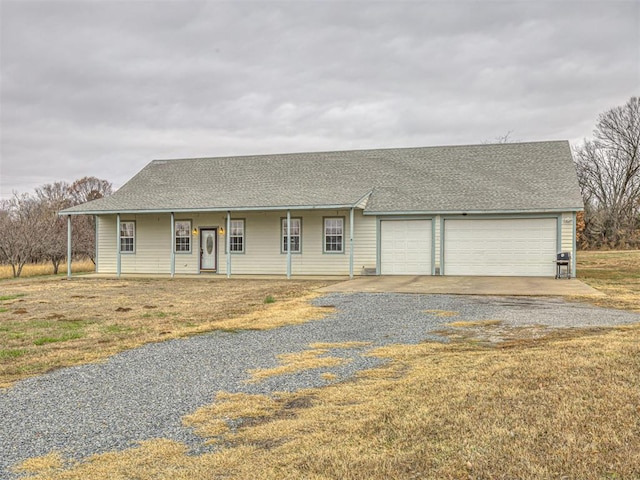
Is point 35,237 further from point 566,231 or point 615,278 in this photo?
point 615,278

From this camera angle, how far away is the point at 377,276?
20.9 meters

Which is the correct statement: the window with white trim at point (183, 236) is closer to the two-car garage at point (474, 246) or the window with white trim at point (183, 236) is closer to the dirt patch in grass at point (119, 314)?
the dirt patch in grass at point (119, 314)

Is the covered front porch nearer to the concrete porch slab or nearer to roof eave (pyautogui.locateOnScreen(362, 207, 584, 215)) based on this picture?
roof eave (pyautogui.locateOnScreen(362, 207, 584, 215))

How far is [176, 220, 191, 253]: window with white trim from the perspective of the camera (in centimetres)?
2345

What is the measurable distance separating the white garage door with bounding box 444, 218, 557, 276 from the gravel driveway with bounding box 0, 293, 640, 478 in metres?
8.64

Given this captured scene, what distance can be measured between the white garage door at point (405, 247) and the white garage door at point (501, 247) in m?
0.75

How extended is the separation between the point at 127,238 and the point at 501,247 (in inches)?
592

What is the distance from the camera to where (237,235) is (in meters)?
23.1

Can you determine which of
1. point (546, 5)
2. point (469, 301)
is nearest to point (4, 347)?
point (469, 301)

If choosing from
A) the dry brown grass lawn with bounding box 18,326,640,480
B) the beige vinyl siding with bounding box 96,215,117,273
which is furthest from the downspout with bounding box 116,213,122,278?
the dry brown grass lawn with bounding box 18,326,640,480

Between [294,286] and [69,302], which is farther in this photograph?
[294,286]

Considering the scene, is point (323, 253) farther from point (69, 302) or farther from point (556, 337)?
point (556, 337)

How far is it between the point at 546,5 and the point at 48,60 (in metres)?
20.4

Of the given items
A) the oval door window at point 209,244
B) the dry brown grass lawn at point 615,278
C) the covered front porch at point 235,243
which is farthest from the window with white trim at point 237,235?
the dry brown grass lawn at point 615,278
